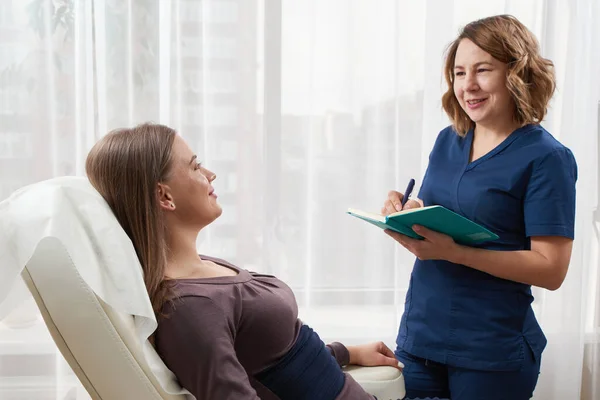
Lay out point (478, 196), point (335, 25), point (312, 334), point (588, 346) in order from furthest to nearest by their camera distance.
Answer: point (588, 346), point (335, 25), point (478, 196), point (312, 334)

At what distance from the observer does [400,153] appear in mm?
2549

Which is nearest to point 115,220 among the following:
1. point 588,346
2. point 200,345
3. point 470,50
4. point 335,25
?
point 200,345

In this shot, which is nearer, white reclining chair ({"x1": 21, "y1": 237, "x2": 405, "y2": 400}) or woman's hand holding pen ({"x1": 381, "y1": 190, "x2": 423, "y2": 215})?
white reclining chair ({"x1": 21, "y1": 237, "x2": 405, "y2": 400})

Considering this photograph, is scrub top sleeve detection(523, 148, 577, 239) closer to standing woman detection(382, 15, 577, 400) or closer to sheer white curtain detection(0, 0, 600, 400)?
standing woman detection(382, 15, 577, 400)

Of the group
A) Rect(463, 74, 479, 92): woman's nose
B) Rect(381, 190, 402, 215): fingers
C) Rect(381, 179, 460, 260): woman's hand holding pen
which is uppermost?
Rect(463, 74, 479, 92): woman's nose

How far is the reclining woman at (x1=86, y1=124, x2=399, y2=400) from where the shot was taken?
128cm

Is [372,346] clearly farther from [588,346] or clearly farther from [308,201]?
[588,346]

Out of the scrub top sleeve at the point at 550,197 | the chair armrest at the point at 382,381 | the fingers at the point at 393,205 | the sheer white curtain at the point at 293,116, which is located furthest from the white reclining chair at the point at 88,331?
the sheer white curtain at the point at 293,116

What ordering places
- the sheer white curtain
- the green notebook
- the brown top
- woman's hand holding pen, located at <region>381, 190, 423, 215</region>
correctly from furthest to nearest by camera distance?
the sheer white curtain, woman's hand holding pen, located at <region>381, 190, 423, 215</region>, the green notebook, the brown top

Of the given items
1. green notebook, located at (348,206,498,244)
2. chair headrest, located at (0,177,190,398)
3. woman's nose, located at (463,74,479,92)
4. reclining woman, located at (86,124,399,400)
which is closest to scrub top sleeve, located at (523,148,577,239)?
green notebook, located at (348,206,498,244)

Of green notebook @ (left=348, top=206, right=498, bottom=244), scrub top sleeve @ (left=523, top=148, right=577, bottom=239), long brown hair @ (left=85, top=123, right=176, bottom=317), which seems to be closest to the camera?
long brown hair @ (left=85, top=123, right=176, bottom=317)

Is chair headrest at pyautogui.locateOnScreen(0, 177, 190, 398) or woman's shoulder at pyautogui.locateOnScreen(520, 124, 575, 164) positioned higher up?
woman's shoulder at pyautogui.locateOnScreen(520, 124, 575, 164)

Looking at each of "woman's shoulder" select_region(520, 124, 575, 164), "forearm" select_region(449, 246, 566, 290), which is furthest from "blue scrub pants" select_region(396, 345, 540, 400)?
"woman's shoulder" select_region(520, 124, 575, 164)

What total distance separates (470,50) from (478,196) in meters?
0.34
